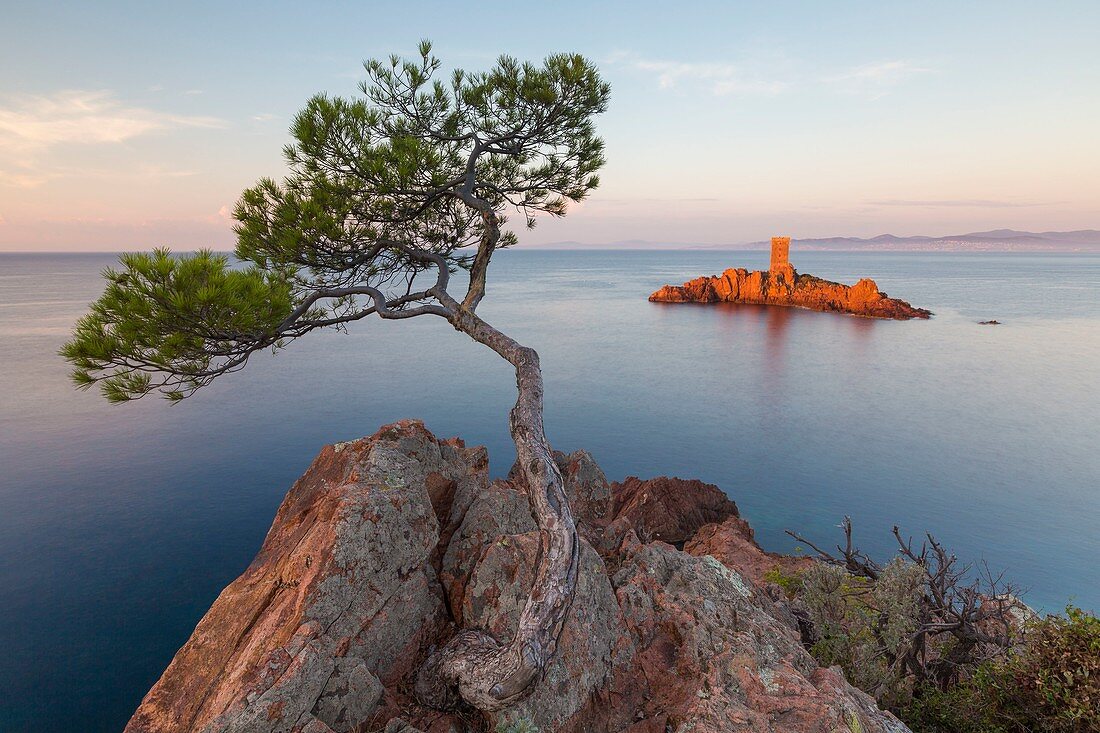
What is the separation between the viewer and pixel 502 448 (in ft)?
115

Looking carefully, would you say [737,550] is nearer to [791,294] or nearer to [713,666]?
[713,666]

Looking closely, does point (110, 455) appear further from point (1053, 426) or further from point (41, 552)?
point (1053, 426)

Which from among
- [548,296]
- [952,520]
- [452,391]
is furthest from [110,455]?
[548,296]

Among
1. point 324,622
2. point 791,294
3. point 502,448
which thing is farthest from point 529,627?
point 791,294

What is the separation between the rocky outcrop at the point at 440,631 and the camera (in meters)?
6.43

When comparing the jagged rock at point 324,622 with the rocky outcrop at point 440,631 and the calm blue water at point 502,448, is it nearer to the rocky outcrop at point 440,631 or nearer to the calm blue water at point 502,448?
the rocky outcrop at point 440,631

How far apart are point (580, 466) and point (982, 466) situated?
32.3 meters

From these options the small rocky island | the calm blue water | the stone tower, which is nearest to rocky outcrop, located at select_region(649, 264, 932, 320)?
the small rocky island

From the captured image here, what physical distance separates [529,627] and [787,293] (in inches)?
4788

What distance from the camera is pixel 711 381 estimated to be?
58375 mm

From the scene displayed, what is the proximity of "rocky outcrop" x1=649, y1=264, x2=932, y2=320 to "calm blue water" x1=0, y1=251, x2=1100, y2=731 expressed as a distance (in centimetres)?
2350

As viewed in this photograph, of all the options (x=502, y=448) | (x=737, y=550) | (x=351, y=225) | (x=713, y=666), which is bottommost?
(x=502, y=448)

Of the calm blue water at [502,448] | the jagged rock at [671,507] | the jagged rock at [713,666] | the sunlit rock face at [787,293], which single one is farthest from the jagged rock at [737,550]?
the sunlit rock face at [787,293]

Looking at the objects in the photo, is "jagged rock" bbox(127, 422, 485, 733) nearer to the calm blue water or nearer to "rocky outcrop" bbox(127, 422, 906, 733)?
"rocky outcrop" bbox(127, 422, 906, 733)
